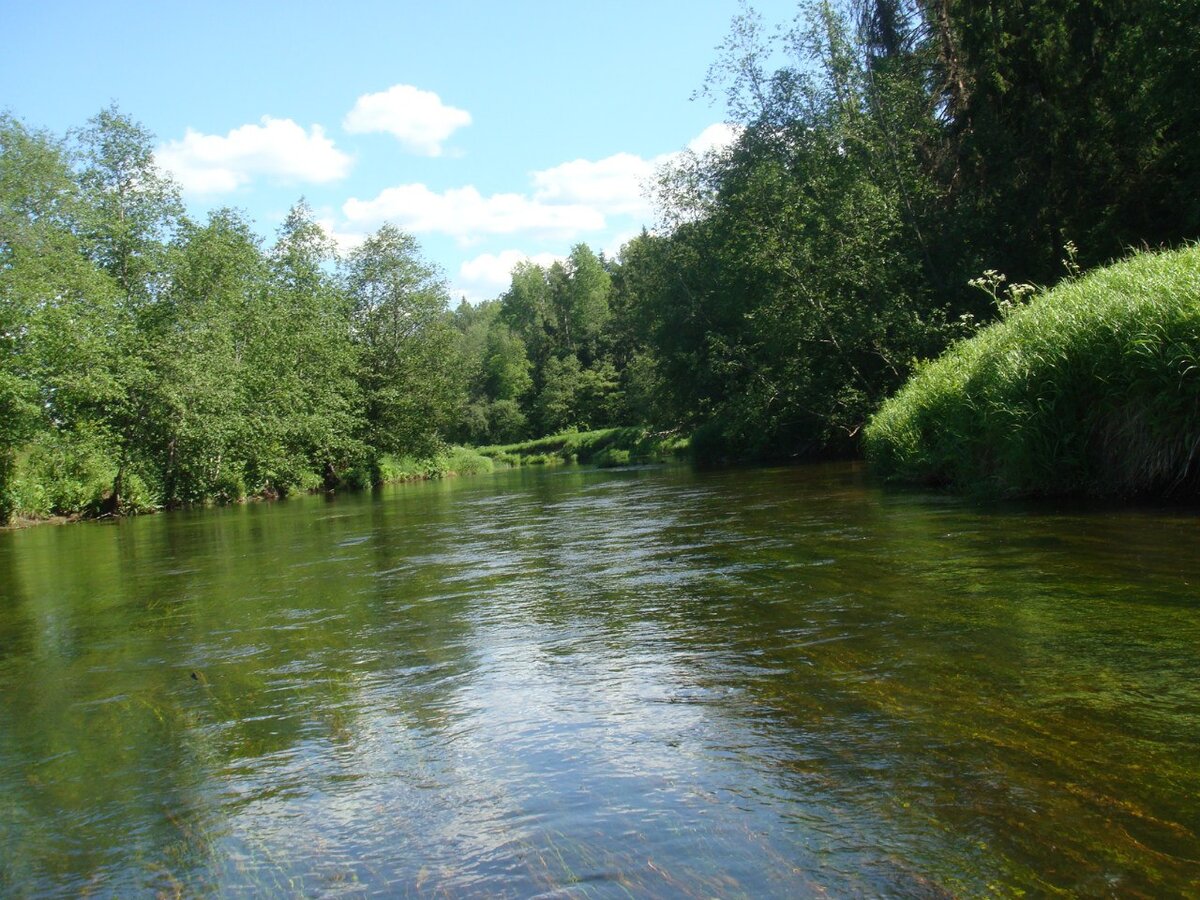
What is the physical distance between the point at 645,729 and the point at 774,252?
2768cm

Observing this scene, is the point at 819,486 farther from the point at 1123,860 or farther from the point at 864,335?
the point at 1123,860

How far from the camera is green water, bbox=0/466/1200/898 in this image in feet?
11.0

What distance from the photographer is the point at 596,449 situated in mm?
72188

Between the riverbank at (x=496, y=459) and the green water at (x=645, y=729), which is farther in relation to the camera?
the riverbank at (x=496, y=459)

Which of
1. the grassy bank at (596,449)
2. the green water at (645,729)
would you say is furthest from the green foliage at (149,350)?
the green water at (645,729)

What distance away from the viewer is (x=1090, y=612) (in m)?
→ 6.50

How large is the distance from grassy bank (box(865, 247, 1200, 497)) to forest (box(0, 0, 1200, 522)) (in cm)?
915

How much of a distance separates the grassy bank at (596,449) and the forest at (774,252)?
847 cm

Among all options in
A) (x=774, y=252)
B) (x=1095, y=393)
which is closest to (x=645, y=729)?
(x=1095, y=393)

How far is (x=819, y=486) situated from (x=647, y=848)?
1707 centimetres

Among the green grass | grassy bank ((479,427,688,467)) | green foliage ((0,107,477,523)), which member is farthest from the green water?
the green grass

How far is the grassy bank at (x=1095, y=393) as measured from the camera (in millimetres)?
10633

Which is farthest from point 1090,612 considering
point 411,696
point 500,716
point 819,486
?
point 819,486

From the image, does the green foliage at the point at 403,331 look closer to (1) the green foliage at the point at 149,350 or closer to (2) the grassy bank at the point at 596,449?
(1) the green foliage at the point at 149,350
